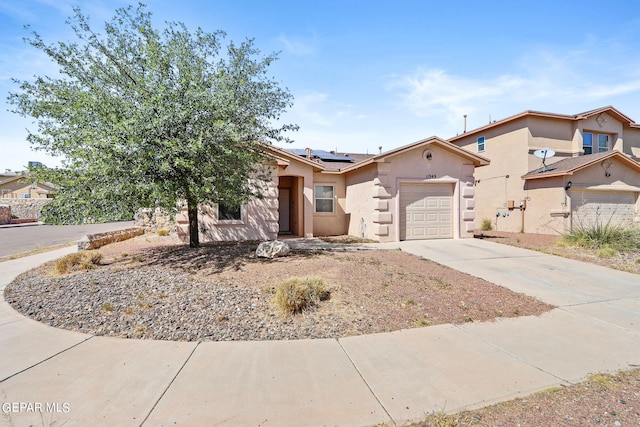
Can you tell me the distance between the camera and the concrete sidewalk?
268 centimetres

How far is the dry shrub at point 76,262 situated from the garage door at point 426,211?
10600 millimetres

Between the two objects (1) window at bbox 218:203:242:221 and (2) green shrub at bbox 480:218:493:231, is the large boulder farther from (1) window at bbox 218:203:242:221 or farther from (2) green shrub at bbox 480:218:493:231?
(2) green shrub at bbox 480:218:493:231

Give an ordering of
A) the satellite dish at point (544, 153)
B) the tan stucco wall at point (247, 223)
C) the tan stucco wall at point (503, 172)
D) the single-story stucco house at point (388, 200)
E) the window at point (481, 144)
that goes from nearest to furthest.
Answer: the tan stucco wall at point (247, 223) < the single-story stucco house at point (388, 200) < the satellite dish at point (544, 153) < the tan stucco wall at point (503, 172) < the window at point (481, 144)

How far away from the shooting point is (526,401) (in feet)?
9.32

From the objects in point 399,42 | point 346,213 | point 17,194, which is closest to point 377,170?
point 346,213

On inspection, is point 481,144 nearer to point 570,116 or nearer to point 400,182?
point 570,116

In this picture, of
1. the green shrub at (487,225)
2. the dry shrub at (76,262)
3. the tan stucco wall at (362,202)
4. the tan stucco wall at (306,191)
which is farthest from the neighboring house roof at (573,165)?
the dry shrub at (76,262)

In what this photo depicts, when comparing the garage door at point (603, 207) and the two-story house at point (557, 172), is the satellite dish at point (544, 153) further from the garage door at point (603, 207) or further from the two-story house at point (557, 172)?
the garage door at point (603, 207)

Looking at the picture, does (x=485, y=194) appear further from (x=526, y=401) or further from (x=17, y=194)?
(x=17, y=194)

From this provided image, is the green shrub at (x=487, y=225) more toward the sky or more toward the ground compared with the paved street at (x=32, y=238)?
more toward the sky

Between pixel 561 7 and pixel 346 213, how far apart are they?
10648mm

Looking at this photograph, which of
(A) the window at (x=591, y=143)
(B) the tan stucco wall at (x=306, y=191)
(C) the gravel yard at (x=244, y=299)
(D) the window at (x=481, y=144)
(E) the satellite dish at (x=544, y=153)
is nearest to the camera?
(C) the gravel yard at (x=244, y=299)

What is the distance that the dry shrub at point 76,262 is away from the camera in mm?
7246

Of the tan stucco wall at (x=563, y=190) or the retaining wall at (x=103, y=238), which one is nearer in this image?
the retaining wall at (x=103, y=238)
